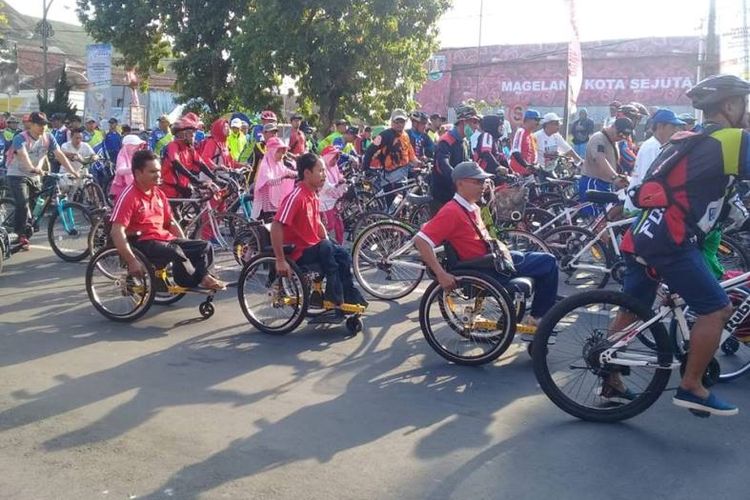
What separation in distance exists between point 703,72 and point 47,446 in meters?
19.0

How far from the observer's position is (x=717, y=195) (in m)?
4.35

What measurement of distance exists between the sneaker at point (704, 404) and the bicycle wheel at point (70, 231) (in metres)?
7.56

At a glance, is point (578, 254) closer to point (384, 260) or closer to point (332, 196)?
point (384, 260)

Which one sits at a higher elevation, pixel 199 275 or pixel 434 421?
pixel 199 275

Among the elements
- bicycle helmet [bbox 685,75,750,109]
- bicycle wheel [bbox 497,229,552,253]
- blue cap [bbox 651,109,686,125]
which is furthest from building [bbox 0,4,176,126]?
bicycle helmet [bbox 685,75,750,109]

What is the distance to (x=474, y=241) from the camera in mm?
6148

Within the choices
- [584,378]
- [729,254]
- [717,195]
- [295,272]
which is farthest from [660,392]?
[729,254]

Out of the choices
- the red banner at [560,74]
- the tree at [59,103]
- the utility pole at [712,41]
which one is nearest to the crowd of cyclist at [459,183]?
the utility pole at [712,41]

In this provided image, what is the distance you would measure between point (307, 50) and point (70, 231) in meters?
9.26

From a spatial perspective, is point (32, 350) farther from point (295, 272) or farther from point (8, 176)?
point (8, 176)

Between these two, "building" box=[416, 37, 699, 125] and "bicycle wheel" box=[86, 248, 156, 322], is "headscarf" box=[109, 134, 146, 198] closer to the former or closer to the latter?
"bicycle wheel" box=[86, 248, 156, 322]

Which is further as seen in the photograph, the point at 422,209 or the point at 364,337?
the point at 422,209

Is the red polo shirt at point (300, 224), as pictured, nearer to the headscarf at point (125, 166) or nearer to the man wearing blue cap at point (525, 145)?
the headscarf at point (125, 166)

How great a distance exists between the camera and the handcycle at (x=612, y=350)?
4.59m
